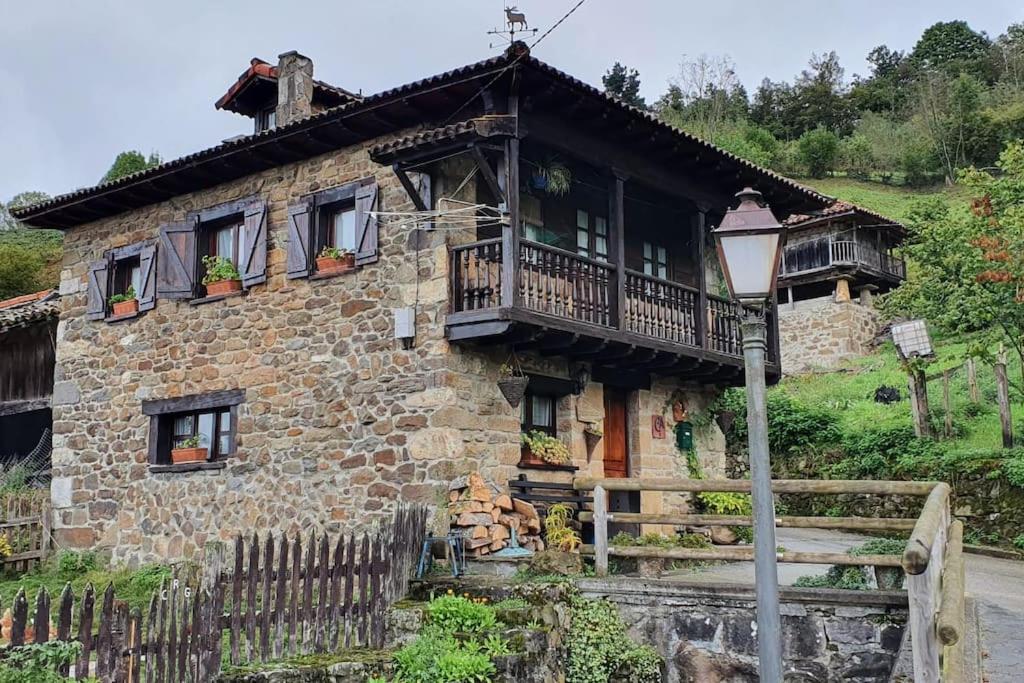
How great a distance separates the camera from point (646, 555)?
9.06 meters

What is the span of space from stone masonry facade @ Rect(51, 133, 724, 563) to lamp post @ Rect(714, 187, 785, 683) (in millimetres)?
5773

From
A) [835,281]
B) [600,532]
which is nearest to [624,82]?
[835,281]

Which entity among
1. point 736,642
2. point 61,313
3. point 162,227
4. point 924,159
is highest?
point 924,159

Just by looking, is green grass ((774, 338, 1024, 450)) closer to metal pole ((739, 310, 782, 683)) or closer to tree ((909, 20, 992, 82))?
metal pole ((739, 310, 782, 683))

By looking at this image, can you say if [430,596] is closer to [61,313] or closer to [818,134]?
[61,313]

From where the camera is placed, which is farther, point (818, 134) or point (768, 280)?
point (818, 134)

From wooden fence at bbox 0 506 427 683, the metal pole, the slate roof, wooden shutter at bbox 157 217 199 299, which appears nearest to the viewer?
the metal pole

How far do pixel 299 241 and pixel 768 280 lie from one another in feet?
26.6

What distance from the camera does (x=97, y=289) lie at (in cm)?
1427

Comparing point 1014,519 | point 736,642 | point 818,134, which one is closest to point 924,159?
point 818,134

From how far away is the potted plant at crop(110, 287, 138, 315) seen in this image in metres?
13.7

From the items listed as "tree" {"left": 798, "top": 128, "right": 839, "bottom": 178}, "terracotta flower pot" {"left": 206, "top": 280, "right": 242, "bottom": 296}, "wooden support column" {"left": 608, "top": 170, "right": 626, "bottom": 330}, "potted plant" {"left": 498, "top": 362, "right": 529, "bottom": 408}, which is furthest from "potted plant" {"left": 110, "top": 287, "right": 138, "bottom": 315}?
"tree" {"left": 798, "top": 128, "right": 839, "bottom": 178}

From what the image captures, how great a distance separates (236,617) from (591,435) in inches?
231

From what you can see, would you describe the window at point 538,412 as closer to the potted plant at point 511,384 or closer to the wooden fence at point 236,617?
the potted plant at point 511,384
